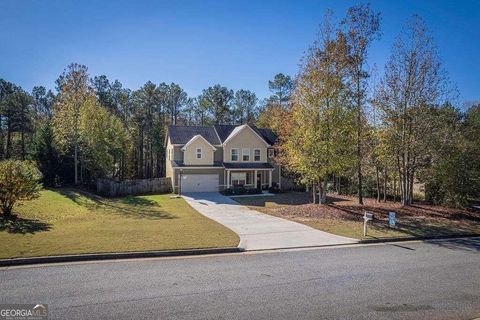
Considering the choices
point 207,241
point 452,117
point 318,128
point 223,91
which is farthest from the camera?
point 223,91

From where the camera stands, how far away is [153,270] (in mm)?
9391

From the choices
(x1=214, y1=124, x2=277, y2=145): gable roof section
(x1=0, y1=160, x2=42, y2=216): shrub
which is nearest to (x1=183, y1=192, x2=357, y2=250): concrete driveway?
(x1=0, y1=160, x2=42, y2=216): shrub

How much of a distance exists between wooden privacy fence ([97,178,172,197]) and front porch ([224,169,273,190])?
644cm

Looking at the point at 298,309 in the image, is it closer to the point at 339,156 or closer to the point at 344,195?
the point at 339,156

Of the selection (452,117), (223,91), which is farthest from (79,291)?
(223,91)

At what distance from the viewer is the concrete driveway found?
1312 cm

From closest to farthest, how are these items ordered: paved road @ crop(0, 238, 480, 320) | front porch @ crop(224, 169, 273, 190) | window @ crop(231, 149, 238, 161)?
paved road @ crop(0, 238, 480, 320) → front porch @ crop(224, 169, 273, 190) → window @ crop(231, 149, 238, 161)

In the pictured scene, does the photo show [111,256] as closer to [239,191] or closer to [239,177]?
[239,191]

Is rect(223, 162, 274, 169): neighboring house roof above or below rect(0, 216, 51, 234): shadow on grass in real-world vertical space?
above

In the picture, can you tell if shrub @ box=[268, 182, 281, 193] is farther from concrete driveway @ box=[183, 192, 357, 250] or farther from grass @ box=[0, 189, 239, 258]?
grass @ box=[0, 189, 239, 258]

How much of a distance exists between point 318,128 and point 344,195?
47.0ft

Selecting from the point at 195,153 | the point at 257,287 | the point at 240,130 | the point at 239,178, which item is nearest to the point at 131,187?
the point at 195,153

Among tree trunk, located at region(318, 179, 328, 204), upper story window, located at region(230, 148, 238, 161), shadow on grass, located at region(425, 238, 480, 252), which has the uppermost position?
upper story window, located at region(230, 148, 238, 161)

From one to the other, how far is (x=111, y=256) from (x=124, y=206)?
1429cm
